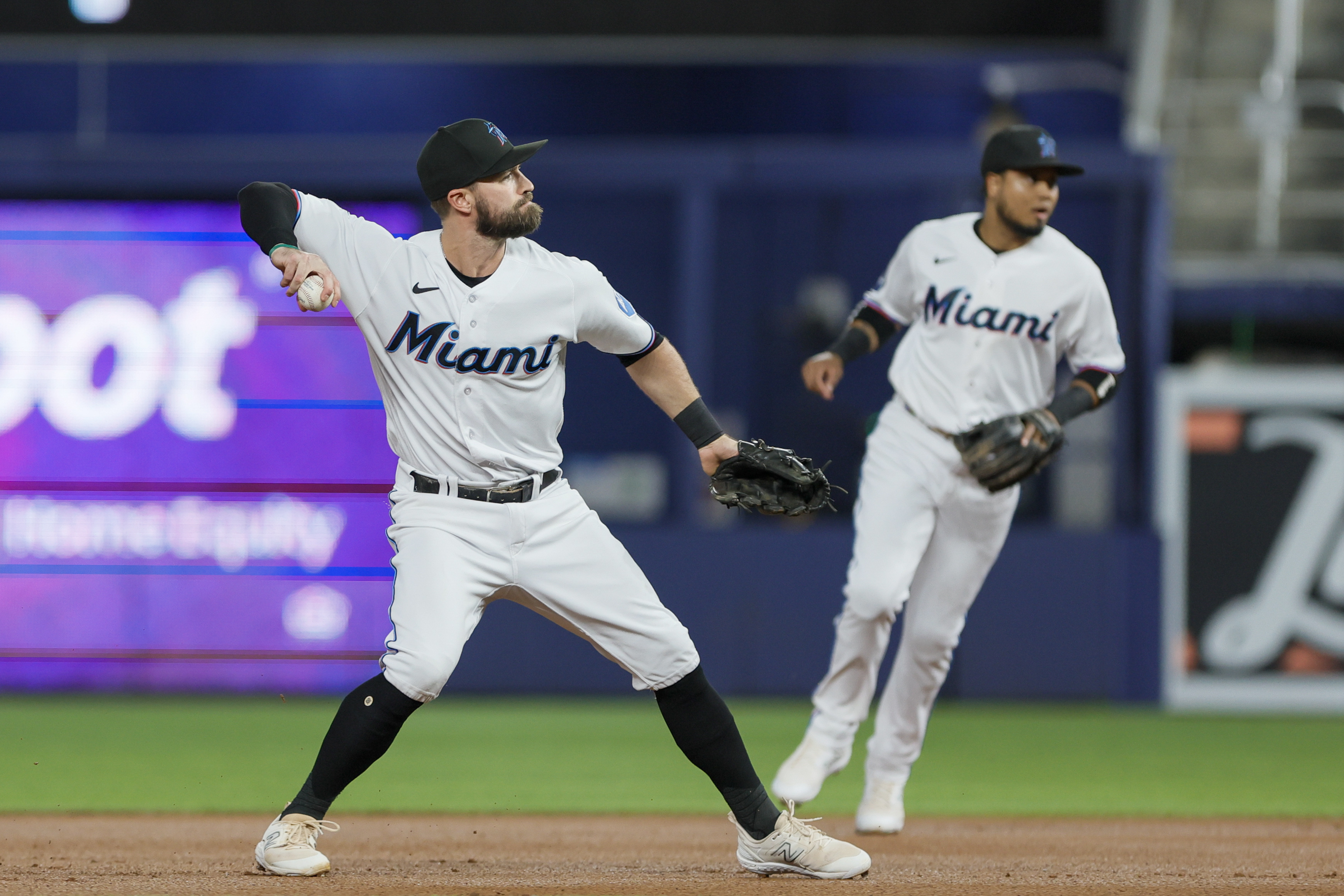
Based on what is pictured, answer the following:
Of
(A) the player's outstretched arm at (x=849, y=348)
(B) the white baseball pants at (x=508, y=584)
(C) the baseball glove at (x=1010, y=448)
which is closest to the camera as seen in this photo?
(B) the white baseball pants at (x=508, y=584)

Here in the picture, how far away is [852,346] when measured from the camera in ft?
15.7

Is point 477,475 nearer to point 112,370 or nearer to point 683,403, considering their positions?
point 683,403

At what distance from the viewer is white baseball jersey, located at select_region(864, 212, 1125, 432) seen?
4512 mm

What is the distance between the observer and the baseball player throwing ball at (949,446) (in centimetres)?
448

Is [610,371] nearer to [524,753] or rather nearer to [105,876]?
[524,753]

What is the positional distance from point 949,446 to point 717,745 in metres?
1.34

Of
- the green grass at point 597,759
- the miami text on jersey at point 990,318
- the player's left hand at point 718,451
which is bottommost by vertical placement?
the green grass at point 597,759

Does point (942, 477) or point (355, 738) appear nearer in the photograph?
point (355, 738)

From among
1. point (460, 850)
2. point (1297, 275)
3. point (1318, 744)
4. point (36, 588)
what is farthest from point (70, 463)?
point (1297, 275)

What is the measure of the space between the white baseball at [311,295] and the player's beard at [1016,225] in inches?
84.1

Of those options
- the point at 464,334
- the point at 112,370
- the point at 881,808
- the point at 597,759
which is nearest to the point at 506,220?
the point at 464,334

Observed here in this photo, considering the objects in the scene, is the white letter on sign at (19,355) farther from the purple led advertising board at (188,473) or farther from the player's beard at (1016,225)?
the player's beard at (1016,225)

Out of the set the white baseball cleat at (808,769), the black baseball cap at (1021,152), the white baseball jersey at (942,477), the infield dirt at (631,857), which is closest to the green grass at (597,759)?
the infield dirt at (631,857)

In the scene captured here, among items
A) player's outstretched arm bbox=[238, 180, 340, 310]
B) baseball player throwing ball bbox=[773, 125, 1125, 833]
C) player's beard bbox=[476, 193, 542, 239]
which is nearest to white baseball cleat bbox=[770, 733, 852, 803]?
Result: baseball player throwing ball bbox=[773, 125, 1125, 833]
